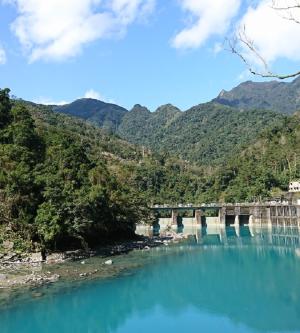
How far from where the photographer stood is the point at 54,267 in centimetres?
Answer: 3198

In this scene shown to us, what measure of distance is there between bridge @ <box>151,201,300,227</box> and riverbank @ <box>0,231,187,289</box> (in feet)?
101

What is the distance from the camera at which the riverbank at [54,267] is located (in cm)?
2794

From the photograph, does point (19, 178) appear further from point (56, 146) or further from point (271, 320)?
point (271, 320)

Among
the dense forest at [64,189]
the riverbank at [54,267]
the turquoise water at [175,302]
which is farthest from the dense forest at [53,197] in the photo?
the turquoise water at [175,302]

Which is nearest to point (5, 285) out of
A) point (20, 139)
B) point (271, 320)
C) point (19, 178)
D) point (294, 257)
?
point (19, 178)

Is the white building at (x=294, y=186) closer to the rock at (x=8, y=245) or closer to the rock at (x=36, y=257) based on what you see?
the rock at (x=36, y=257)

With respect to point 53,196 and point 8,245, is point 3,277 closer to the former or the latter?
point 8,245

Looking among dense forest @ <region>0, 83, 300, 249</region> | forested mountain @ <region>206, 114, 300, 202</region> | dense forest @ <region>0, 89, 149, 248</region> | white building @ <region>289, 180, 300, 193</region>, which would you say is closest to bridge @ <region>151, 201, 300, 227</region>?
forested mountain @ <region>206, 114, 300, 202</region>

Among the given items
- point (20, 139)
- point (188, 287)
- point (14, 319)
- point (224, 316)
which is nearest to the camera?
point (14, 319)

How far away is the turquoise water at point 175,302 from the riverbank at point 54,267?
78.9 inches

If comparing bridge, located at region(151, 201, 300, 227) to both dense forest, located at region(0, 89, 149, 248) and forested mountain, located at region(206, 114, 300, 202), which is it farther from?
dense forest, located at region(0, 89, 149, 248)

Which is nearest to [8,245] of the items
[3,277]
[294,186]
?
[3,277]

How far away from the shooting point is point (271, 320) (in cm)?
2167

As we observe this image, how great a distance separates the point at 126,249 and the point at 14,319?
2229 centimetres
